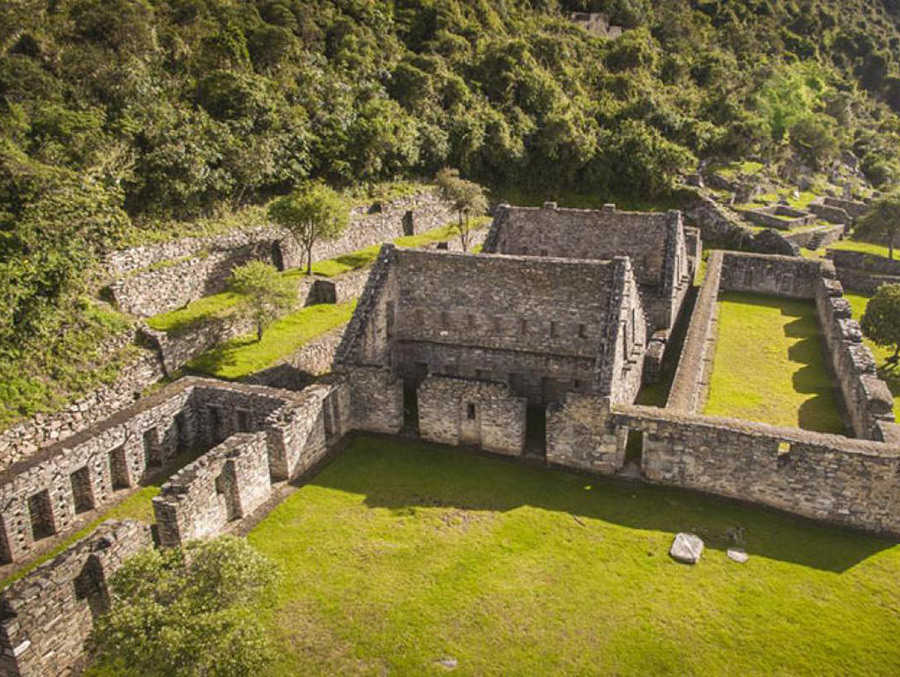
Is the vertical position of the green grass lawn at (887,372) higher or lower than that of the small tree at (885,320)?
lower

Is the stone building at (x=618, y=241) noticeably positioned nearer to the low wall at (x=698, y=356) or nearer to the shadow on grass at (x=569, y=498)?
the low wall at (x=698, y=356)

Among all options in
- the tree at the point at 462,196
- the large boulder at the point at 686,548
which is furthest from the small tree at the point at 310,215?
the large boulder at the point at 686,548

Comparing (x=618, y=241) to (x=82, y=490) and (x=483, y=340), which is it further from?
(x=82, y=490)

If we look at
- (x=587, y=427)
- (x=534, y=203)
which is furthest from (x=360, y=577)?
(x=534, y=203)

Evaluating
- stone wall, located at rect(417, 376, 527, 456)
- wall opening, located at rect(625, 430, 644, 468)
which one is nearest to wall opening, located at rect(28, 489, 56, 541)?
stone wall, located at rect(417, 376, 527, 456)

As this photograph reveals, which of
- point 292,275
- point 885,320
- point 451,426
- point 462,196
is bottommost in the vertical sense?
point 451,426

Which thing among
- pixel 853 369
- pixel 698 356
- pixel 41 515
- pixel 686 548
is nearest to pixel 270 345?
pixel 41 515
